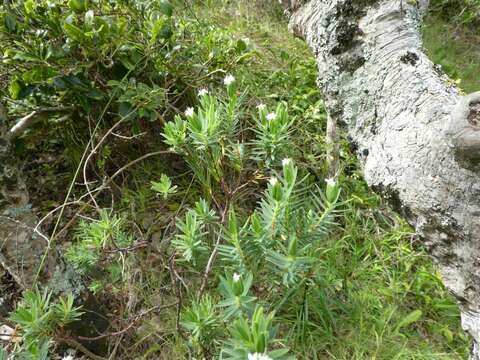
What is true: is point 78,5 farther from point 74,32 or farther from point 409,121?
point 409,121

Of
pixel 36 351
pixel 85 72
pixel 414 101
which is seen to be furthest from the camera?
pixel 85 72

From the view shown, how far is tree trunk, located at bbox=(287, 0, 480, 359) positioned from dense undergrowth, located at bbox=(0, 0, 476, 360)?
0.23m

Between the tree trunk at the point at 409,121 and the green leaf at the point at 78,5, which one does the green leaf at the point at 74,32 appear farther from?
the tree trunk at the point at 409,121

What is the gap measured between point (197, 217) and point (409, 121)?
702mm

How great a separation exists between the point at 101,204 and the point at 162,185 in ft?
2.91

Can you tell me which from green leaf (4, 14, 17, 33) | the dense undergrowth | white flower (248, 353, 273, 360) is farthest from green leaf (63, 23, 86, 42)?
white flower (248, 353, 273, 360)

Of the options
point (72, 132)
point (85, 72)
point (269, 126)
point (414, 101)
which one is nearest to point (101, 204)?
point (72, 132)

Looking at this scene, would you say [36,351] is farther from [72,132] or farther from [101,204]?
[72,132]

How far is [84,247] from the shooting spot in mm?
1397

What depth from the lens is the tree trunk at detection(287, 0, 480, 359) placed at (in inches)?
38.7

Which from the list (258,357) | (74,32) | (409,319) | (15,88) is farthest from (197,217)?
(15,88)

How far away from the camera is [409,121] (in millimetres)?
1155

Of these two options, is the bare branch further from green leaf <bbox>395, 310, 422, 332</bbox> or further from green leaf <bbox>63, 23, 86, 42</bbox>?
green leaf <bbox>395, 310, 422, 332</bbox>

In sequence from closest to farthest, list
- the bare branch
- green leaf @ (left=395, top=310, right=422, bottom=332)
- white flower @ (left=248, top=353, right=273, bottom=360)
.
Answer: white flower @ (left=248, top=353, right=273, bottom=360) → green leaf @ (left=395, top=310, right=422, bottom=332) → the bare branch
